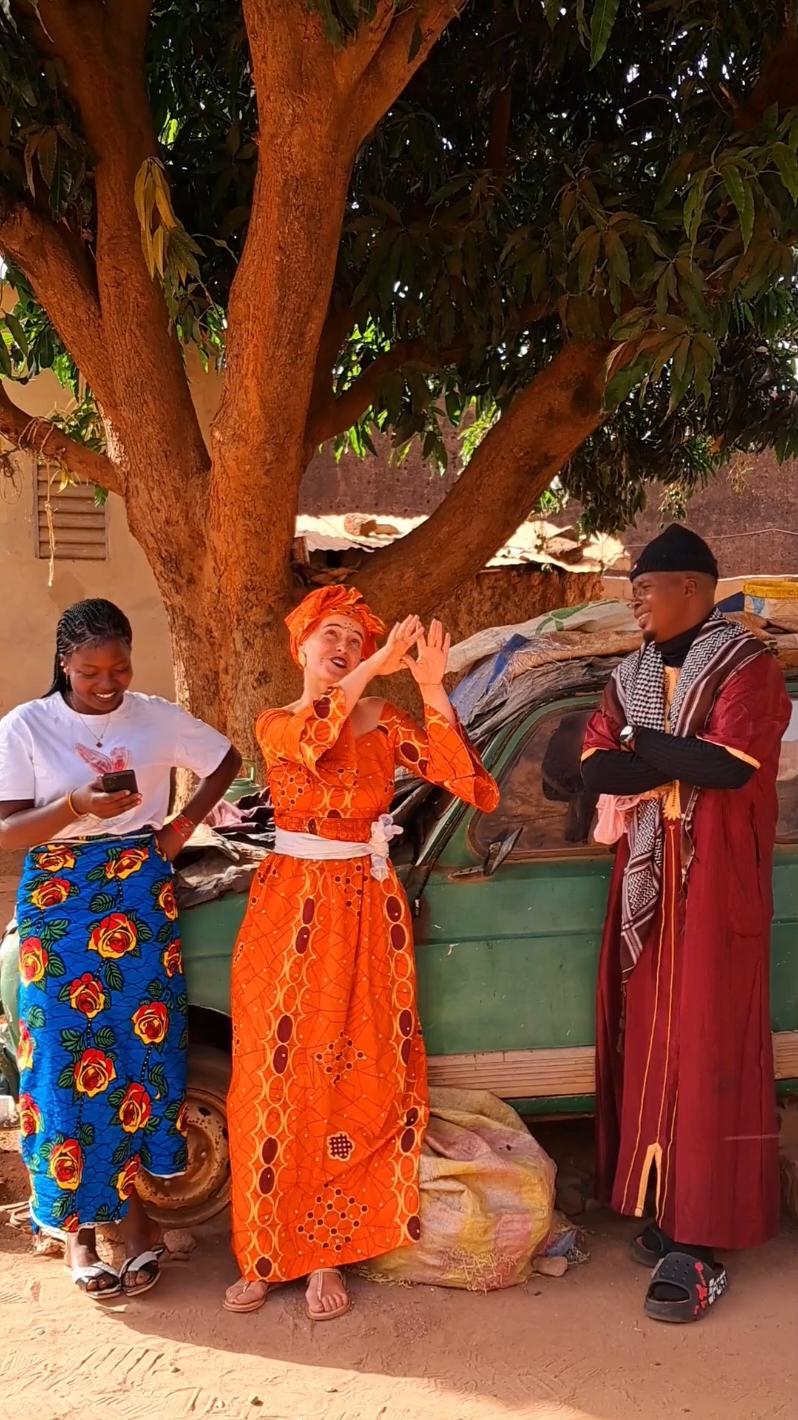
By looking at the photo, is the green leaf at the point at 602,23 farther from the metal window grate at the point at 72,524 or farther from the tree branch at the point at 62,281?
the metal window grate at the point at 72,524

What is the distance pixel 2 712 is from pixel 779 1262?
8.18m

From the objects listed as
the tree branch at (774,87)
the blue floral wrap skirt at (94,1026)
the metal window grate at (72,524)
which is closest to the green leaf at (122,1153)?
the blue floral wrap skirt at (94,1026)

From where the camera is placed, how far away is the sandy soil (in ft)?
9.80

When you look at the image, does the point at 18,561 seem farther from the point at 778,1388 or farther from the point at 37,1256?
the point at 778,1388

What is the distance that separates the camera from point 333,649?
341cm

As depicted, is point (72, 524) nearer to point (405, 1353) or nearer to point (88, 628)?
point (88, 628)

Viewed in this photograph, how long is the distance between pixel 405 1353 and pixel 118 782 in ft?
5.44

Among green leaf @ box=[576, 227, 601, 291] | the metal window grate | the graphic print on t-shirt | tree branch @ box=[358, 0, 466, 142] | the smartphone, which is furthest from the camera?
the metal window grate

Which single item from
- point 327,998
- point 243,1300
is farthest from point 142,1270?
point 327,998

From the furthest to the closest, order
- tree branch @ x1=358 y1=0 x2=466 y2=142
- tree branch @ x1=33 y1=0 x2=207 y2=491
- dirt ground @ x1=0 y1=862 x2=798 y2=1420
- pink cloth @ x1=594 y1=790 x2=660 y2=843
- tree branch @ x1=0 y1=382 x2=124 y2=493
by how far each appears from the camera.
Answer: tree branch @ x1=0 y1=382 x2=124 y2=493
tree branch @ x1=33 y1=0 x2=207 y2=491
tree branch @ x1=358 y1=0 x2=466 y2=142
pink cloth @ x1=594 y1=790 x2=660 y2=843
dirt ground @ x1=0 y1=862 x2=798 y2=1420

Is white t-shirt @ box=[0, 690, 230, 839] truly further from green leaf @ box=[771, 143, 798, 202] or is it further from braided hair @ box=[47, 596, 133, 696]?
green leaf @ box=[771, 143, 798, 202]

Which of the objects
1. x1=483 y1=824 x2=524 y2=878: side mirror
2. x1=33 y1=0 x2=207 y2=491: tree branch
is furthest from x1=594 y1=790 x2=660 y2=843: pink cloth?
x1=33 y1=0 x2=207 y2=491: tree branch

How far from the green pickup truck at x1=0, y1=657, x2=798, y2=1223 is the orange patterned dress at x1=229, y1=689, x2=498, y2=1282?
275 mm

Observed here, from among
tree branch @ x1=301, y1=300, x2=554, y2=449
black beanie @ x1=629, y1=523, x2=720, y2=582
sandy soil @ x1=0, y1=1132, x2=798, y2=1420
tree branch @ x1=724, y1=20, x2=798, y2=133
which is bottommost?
sandy soil @ x1=0, y1=1132, x2=798, y2=1420
